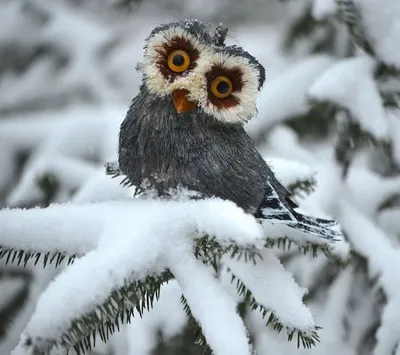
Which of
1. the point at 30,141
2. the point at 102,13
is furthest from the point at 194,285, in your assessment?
the point at 102,13

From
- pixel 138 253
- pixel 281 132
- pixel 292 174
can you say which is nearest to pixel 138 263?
pixel 138 253

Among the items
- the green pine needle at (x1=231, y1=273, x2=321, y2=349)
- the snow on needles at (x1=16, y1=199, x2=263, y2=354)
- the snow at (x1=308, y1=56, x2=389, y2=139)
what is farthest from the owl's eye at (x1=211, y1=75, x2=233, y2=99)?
the snow at (x1=308, y1=56, x2=389, y2=139)

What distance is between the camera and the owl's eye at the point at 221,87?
0.59 metres

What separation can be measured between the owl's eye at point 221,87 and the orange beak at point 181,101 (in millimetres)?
35

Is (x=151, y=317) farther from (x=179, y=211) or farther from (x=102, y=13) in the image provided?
(x=102, y=13)

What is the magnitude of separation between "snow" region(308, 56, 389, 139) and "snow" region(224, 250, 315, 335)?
0.56 metres

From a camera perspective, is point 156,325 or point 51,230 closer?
point 51,230

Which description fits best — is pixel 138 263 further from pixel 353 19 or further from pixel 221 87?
pixel 353 19

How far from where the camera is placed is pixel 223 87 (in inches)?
23.3

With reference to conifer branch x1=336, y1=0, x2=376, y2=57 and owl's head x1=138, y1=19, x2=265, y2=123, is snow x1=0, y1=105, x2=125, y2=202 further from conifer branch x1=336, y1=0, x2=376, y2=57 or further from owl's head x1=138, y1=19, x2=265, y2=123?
owl's head x1=138, y1=19, x2=265, y2=123

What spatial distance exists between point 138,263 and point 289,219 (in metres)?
0.22

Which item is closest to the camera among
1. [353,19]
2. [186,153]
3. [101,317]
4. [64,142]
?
[101,317]

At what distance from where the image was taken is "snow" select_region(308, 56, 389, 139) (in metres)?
1.07

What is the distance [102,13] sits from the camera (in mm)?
2520
